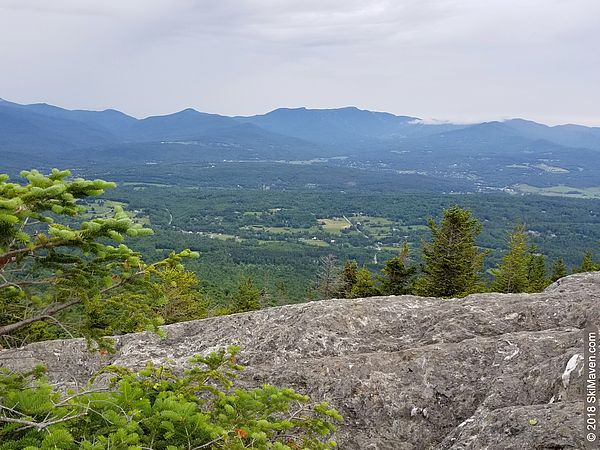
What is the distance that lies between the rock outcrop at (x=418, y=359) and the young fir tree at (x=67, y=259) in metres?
0.91

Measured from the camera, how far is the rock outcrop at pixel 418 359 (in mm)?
6910

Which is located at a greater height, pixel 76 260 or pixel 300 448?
pixel 76 260

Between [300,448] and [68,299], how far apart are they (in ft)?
12.3

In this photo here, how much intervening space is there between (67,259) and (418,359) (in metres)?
6.84

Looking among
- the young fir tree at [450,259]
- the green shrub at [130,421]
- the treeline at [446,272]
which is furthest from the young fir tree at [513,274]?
the green shrub at [130,421]

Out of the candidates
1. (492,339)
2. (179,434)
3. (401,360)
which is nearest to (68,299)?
(179,434)

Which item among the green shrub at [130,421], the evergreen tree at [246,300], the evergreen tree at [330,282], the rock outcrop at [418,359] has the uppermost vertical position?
the green shrub at [130,421]

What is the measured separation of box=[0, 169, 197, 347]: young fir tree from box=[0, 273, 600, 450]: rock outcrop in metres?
0.91

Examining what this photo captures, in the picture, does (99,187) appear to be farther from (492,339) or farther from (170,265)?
(492,339)

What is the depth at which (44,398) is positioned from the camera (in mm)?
5652

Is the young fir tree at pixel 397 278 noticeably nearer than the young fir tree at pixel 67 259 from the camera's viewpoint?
No

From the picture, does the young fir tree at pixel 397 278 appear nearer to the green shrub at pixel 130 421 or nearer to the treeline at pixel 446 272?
the treeline at pixel 446 272

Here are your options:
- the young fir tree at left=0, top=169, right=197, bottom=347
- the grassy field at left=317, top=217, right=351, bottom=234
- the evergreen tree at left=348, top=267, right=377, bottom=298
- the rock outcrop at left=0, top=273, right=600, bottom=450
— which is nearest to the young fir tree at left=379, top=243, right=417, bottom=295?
the evergreen tree at left=348, top=267, right=377, bottom=298

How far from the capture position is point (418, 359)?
9359mm
